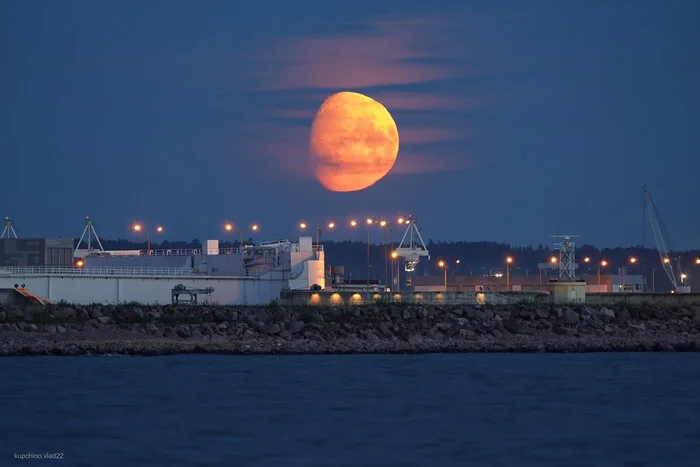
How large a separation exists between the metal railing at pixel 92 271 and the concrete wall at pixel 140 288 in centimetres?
72

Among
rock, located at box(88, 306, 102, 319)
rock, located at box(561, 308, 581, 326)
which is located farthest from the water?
rock, located at box(561, 308, 581, 326)

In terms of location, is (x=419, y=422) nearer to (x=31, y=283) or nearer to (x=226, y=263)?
(x=31, y=283)

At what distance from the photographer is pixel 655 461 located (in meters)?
34.8

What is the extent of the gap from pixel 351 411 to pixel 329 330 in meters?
28.4

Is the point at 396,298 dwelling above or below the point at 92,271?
below

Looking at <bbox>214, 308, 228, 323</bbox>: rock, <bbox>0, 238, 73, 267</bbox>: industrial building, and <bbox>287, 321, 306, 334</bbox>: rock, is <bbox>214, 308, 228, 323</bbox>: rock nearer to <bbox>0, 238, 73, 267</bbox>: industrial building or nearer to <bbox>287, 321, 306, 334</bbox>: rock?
<bbox>287, 321, 306, 334</bbox>: rock

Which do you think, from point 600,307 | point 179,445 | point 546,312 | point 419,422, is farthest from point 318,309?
point 179,445

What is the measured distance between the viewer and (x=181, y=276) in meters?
92.1

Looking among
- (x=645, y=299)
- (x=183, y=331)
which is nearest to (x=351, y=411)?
(x=183, y=331)

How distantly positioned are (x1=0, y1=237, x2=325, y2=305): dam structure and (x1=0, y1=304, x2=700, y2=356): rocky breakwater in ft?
22.5

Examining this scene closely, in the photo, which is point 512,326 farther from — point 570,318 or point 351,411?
point 351,411

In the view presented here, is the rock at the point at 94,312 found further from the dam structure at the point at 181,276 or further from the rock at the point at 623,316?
the rock at the point at 623,316

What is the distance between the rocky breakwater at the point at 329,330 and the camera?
220 feet

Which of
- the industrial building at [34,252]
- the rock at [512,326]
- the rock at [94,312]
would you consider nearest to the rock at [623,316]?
the rock at [512,326]
